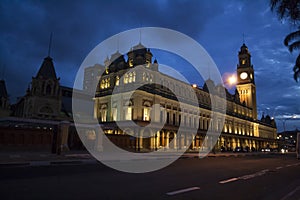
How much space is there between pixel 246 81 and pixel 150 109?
203 ft

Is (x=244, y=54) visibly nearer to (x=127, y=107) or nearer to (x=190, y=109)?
(x=190, y=109)

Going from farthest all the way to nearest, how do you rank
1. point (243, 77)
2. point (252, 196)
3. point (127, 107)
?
point (243, 77) < point (127, 107) < point (252, 196)

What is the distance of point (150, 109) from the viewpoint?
51125 mm

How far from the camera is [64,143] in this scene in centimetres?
2742

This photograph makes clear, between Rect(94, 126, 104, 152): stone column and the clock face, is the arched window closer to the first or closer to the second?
Rect(94, 126, 104, 152): stone column

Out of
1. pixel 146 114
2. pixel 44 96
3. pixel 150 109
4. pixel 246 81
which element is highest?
pixel 246 81

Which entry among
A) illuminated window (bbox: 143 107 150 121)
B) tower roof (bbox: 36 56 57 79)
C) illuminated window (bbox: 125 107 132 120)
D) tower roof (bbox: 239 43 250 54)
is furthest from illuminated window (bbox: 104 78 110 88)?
tower roof (bbox: 239 43 250 54)

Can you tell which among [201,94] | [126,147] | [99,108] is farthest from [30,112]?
[201,94]

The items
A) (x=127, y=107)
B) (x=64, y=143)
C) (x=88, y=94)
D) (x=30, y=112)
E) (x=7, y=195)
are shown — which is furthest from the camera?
(x=88, y=94)

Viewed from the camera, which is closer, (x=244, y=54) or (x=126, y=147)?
(x=126, y=147)

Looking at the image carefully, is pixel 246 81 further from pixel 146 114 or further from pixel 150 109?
pixel 146 114

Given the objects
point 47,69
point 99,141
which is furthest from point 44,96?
point 99,141

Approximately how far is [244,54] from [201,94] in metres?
39.8

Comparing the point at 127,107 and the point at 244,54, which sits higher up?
the point at 244,54
